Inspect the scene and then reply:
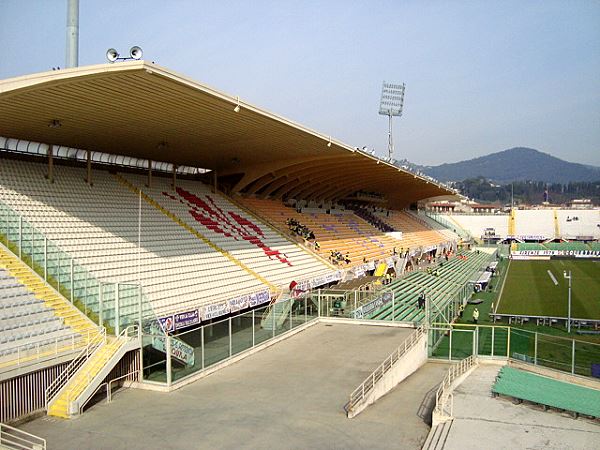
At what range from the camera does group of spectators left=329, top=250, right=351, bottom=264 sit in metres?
26.2

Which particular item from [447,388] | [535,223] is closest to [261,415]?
[447,388]

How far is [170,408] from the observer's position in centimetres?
973

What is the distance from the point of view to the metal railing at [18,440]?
7656 mm

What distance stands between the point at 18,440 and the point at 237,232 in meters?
15.0

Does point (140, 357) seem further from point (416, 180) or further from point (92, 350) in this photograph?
point (416, 180)

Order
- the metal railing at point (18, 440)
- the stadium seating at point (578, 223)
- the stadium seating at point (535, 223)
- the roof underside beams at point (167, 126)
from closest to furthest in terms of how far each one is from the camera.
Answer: the metal railing at point (18, 440), the roof underside beams at point (167, 126), the stadium seating at point (578, 223), the stadium seating at point (535, 223)

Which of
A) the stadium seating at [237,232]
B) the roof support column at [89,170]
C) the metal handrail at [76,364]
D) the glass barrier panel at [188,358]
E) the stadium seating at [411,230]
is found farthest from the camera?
the stadium seating at [411,230]

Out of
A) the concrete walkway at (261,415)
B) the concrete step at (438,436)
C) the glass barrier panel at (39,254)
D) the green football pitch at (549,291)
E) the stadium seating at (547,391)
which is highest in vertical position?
the glass barrier panel at (39,254)

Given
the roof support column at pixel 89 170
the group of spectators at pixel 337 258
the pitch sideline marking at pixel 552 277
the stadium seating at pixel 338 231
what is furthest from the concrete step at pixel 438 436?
the pitch sideline marking at pixel 552 277

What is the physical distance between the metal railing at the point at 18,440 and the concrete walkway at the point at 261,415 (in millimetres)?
212

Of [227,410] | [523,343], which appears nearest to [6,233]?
[227,410]

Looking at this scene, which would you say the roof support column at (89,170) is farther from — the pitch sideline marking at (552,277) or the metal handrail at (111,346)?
the pitch sideline marking at (552,277)

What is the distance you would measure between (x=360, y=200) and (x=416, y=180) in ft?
17.0

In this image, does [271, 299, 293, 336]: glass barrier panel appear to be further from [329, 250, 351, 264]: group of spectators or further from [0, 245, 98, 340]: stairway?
[329, 250, 351, 264]: group of spectators
